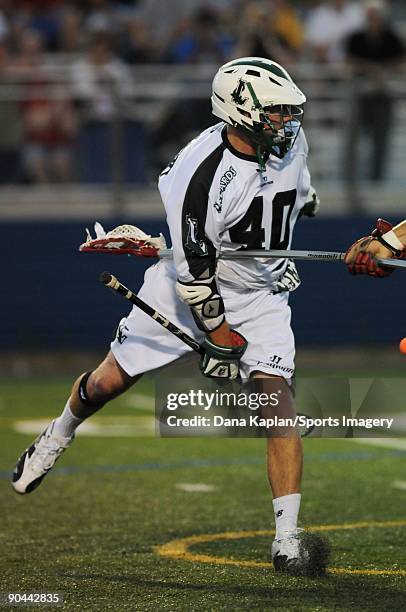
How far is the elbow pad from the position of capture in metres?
5.81

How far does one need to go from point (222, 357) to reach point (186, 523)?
132cm

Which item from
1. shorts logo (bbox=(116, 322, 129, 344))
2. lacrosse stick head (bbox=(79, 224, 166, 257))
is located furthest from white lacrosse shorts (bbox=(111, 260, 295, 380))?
lacrosse stick head (bbox=(79, 224, 166, 257))

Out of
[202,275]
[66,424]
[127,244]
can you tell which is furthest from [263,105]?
[66,424]

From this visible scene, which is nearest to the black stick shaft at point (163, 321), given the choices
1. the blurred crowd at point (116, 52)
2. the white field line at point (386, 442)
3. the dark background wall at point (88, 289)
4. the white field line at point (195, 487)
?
the white field line at point (195, 487)

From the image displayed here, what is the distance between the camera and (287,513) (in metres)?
5.67

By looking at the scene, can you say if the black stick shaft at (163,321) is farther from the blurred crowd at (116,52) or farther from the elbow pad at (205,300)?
the blurred crowd at (116,52)

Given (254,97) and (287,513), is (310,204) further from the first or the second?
(287,513)

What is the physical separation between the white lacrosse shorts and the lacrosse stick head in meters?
0.12

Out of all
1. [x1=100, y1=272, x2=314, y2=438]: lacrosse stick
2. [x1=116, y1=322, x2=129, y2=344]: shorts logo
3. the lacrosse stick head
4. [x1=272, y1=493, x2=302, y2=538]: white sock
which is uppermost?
the lacrosse stick head

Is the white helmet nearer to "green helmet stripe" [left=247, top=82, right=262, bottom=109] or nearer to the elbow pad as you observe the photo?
"green helmet stripe" [left=247, top=82, right=262, bottom=109]

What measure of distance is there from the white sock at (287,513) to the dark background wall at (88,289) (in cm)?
731

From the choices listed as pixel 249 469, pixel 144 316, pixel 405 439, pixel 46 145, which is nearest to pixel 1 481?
pixel 249 469

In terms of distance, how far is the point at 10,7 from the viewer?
1484 centimetres

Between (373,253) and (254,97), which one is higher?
(254,97)
